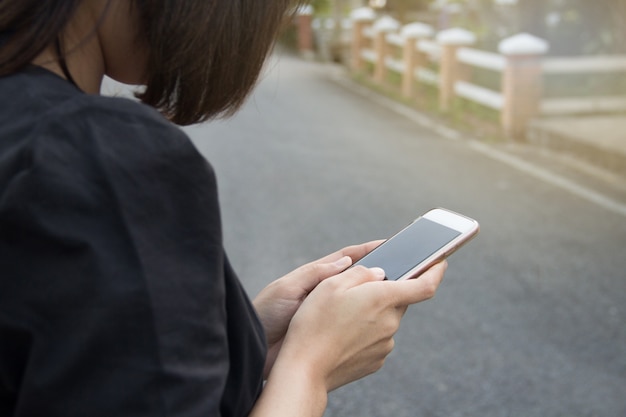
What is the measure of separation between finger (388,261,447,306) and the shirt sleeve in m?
0.34

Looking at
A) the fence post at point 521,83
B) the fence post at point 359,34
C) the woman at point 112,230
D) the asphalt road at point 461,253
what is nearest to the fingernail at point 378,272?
the woman at point 112,230

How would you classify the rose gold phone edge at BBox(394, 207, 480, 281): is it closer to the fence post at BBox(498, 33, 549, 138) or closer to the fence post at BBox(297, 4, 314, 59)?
the fence post at BBox(498, 33, 549, 138)

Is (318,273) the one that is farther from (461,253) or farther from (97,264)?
(461,253)

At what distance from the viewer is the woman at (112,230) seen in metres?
0.80

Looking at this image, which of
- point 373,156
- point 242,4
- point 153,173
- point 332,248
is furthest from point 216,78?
point 373,156

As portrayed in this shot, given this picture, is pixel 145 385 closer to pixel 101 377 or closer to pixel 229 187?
pixel 101 377

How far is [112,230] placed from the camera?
814 millimetres

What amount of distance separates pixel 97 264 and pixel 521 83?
9.73 m

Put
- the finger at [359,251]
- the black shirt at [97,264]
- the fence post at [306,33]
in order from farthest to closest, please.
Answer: the fence post at [306,33] → the finger at [359,251] → the black shirt at [97,264]

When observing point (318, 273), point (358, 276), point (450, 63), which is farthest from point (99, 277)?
point (450, 63)

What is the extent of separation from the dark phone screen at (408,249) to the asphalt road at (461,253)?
382 millimetres

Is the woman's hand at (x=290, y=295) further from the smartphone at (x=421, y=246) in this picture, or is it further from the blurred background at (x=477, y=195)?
the blurred background at (x=477, y=195)

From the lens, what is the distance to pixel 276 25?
1.04 m

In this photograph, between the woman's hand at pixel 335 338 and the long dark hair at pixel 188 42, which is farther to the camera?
the woman's hand at pixel 335 338
